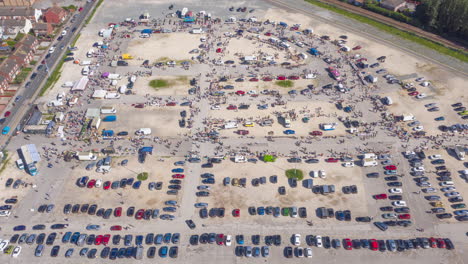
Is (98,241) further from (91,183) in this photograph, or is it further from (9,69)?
(9,69)

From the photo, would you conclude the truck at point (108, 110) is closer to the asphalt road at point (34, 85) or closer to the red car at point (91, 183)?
the asphalt road at point (34, 85)

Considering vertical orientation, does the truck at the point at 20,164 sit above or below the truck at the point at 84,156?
below

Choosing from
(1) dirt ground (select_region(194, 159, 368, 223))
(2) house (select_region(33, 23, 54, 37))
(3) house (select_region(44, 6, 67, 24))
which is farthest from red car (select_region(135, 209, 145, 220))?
(3) house (select_region(44, 6, 67, 24))

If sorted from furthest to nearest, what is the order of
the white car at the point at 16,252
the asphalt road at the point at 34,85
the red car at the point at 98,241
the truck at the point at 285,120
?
the asphalt road at the point at 34,85 < the truck at the point at 285,120 < the red car at the point at 98,241 < the white car at the point at 16,252

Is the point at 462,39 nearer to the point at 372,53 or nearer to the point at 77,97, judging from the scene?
the point at 372,53

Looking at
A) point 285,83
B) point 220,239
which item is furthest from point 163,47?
point 220,239

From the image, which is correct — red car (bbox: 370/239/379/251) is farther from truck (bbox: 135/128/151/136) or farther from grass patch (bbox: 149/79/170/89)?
grass patch (bbox: 149/79/170/89)

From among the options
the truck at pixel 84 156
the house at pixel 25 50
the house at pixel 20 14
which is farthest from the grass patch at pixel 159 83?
the house at pixel 20 14
